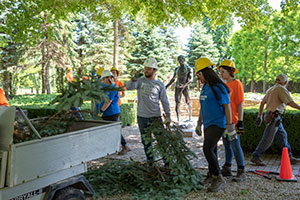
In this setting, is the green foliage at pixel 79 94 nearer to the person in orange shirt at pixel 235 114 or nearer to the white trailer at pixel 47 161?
the white trailer at pixel 47 161

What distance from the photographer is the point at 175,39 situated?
119 ft

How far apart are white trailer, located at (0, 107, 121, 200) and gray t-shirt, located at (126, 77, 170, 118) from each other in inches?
72.0

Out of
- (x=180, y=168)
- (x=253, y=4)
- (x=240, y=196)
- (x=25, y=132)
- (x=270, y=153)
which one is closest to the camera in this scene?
(x=25, y=132)

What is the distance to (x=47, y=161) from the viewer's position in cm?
249

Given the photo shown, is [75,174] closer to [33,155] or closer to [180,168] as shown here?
[33,155]

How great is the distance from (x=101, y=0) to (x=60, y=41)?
16893 millimetres

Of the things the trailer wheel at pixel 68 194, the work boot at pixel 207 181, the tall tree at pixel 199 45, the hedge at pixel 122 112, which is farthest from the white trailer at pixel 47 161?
the tall tree at pixel 199 45

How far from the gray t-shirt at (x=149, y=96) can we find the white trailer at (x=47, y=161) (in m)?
1.83

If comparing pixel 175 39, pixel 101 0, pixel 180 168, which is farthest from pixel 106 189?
pixel 175 39

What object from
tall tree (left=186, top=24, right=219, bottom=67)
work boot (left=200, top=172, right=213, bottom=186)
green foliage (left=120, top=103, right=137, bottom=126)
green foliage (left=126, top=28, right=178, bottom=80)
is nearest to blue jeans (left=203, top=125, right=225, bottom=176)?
work boot (left=200, top=172, right=213, bottom=186)

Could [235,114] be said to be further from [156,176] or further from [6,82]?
[6,82]

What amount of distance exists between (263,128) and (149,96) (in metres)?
3.32

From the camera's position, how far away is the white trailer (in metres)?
2.25

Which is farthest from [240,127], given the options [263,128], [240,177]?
[263,128]
